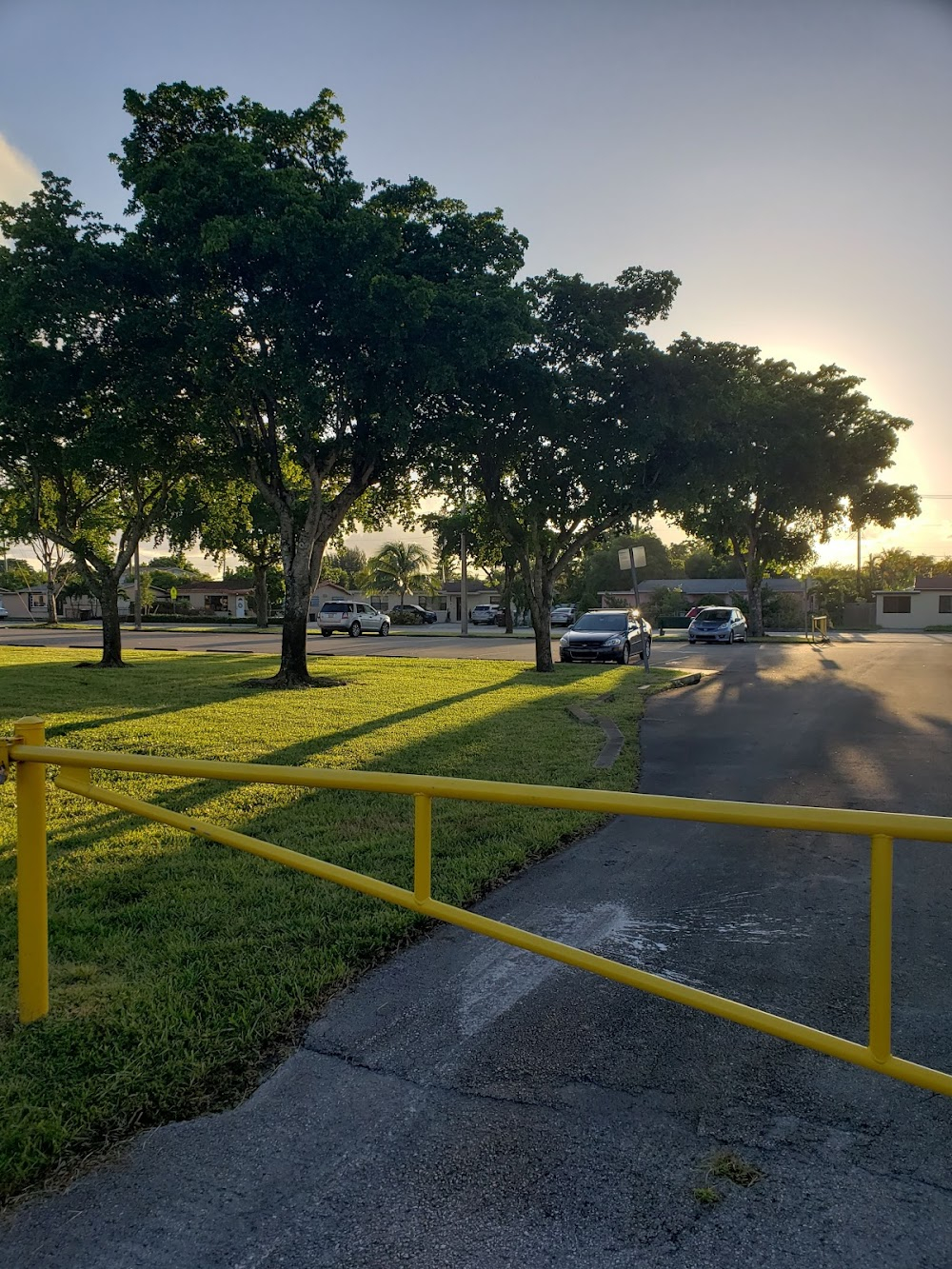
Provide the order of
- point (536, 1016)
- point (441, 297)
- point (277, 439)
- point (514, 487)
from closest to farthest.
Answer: point (536, 1016), point (441, 297), point (277, 439), point (514, 487)

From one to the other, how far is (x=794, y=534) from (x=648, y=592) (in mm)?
35182

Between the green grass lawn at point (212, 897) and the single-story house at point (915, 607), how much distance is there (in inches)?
2252

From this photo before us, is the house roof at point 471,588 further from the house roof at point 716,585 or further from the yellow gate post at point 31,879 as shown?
the yellow gate post at point 31,879

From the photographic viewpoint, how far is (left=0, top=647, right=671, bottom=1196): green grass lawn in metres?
2.88

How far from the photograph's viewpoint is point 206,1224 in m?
2.26

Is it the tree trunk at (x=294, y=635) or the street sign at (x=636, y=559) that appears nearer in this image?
the tree trunk at (x=294, y=635)

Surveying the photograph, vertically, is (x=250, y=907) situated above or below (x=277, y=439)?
below

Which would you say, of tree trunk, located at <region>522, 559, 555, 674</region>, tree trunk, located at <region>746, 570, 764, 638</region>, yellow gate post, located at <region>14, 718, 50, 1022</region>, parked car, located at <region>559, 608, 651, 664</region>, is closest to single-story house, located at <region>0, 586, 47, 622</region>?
tree trunk, located at <region>746, 570, 764, 638</region>

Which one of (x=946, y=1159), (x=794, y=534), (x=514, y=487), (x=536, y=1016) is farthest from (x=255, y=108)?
(x=794, y=534)

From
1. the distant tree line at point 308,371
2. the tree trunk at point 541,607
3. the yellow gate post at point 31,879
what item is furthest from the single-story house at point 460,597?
the yellow gate post at point 31,879

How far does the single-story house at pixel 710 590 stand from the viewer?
63875 mm

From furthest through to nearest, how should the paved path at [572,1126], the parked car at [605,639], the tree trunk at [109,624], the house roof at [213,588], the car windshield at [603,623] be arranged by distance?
the house roof at [213,588]
the car windshield at [603,623]
the parked car at [605,639]
the tree trunk at [109,624]
the paved path at [572,1126]

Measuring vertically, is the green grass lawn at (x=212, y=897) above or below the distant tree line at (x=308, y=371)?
below

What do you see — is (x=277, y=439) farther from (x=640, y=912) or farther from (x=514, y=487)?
(x=640, y=912)
